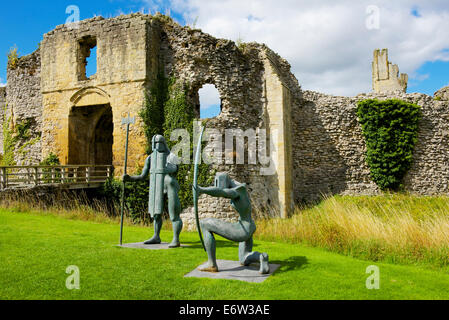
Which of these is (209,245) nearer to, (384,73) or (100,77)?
(100,77)

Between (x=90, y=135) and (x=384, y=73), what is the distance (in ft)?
104

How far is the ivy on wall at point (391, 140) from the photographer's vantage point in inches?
635

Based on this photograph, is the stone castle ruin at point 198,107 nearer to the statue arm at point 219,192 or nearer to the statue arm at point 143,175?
the statue arm at point 143,175

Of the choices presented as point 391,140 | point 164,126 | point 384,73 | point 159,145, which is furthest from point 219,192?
point 384,73

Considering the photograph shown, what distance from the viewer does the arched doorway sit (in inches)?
642

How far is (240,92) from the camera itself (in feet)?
47.0

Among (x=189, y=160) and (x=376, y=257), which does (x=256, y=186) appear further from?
(x=376, y=257)

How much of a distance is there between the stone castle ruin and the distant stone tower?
20865mm

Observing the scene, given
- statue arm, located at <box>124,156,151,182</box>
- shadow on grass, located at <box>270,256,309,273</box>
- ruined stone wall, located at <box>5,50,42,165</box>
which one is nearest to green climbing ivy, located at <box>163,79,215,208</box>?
statue arm, located at <box>124,156,151,182</box>

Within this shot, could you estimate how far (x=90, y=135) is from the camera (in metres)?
17.2

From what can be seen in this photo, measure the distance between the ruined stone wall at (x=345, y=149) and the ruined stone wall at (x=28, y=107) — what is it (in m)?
12.4

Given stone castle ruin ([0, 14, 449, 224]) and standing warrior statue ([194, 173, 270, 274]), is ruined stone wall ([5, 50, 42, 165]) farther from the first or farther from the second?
standing warrior statue ([194, 173, 270, 274])

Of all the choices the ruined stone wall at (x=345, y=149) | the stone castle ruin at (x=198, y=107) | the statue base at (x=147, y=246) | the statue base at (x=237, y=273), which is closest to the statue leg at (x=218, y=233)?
the statue base at (x=237, y=273)
